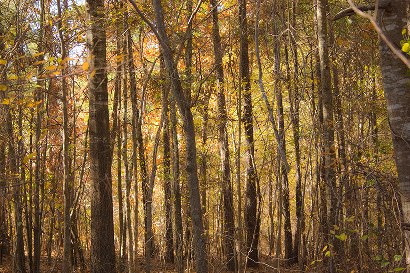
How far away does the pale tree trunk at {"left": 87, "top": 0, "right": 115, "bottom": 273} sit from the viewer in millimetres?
8148

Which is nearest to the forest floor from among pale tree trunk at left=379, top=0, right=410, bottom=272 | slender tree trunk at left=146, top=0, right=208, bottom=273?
slender tree trunk at left=146, top=0, right=208, bottom=273

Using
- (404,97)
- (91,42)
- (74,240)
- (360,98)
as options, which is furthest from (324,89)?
(74,240)

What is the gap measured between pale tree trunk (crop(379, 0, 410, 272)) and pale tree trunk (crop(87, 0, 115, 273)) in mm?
5596

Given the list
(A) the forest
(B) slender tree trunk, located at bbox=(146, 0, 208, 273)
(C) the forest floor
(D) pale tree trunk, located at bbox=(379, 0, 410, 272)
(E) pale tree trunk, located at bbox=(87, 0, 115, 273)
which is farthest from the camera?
(C) the forest floor

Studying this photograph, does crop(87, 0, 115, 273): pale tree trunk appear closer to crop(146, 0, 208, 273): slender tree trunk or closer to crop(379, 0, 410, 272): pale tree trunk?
crop(146, 0, 208, 273): slender tree trunk

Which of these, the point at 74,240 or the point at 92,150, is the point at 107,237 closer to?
the point at 92,150

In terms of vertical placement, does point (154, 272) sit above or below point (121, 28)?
below

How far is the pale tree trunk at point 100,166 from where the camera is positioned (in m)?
8.15

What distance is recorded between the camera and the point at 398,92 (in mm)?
3490

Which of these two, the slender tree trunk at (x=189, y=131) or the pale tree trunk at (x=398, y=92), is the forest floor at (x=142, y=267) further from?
the pale tree trunk at (x=398, y=92)

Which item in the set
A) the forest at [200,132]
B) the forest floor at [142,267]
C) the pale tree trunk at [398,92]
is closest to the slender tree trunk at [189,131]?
the forest at [200,132]

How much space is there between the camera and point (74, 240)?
12.0 m

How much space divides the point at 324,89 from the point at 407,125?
16.6 feet

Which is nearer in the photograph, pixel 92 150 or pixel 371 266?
pixel 371 266
